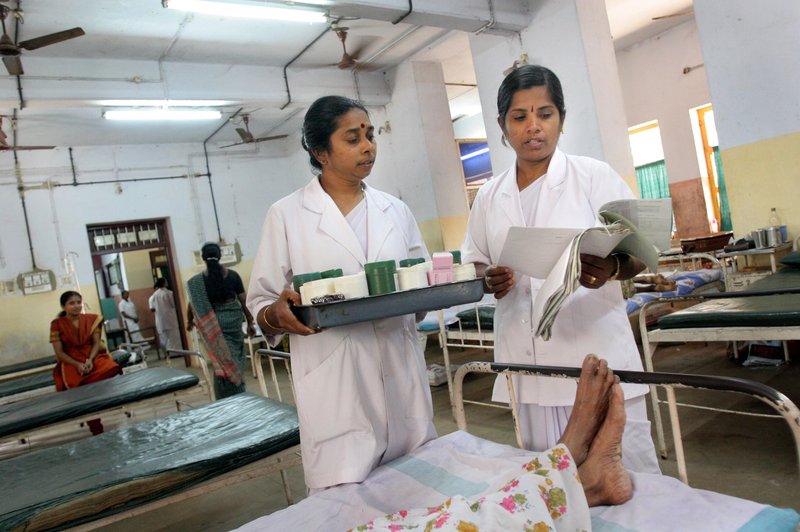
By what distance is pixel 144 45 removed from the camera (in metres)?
6.57

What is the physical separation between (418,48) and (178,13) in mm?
3534

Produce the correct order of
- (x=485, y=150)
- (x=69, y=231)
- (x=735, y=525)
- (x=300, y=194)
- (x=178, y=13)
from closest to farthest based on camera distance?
1. (x=735, y=525)
2. (x=300, y=194)
3. (x=178, y=13)
4. (x=69, y=231)
5. (x=485, y=150)

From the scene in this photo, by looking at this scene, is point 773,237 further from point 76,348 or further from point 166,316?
point 166,316

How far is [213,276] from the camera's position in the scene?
5484mm

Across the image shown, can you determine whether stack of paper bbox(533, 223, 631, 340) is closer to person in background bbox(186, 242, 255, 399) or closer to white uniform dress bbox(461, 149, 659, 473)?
white uniform dress bbox(461, 149, 659, 473)

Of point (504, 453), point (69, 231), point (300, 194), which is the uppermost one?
point (69, 231)

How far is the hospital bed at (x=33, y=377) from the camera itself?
5.99m

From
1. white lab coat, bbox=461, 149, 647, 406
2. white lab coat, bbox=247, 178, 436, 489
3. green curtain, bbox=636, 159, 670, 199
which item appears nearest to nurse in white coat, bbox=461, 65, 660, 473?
white lab coat, bbox=461, 149, 647, 406

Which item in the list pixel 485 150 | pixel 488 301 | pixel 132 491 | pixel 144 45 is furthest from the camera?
pixel 485 150

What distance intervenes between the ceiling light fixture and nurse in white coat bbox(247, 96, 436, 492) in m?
4.23

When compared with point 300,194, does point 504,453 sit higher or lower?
lower

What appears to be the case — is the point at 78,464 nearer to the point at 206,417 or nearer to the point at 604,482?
the point at 206,417

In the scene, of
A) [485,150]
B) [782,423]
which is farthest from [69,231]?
[782,423]

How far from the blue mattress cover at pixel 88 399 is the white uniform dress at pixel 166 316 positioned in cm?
584
